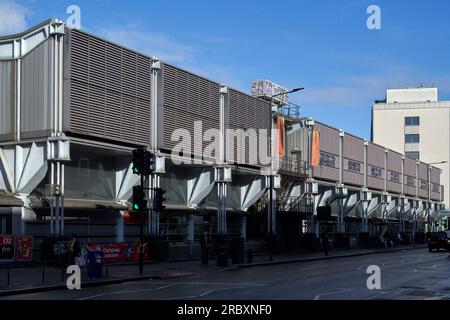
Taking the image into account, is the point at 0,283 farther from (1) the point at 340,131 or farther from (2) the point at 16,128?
(1) the point at 340,131

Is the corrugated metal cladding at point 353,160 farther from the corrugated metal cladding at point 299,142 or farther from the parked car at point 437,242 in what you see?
the parked car at point 437,242

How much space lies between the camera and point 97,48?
32969mm

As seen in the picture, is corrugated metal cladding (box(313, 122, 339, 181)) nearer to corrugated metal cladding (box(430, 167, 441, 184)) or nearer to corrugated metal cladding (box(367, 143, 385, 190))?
corrugated metal cladding (box(367, 143, 385, 190))

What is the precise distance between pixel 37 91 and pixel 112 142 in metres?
4.73

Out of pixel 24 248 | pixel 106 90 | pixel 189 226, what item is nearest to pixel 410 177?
pixel 189 226

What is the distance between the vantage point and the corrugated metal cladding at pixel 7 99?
32562 millimetres

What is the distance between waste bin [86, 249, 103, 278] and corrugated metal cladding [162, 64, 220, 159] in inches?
517

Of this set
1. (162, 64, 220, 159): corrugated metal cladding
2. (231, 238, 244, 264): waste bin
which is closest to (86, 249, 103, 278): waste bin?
(231, 238, 244, 264): waste bin

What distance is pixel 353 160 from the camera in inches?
2547

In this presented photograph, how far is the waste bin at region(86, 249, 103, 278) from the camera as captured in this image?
81.3ft

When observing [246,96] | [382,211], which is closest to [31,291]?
[246,96]

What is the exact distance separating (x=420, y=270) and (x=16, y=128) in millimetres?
20783

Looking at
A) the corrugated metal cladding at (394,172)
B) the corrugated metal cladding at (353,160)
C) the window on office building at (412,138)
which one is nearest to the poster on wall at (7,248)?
the corrugated metal cladding at (353,160)

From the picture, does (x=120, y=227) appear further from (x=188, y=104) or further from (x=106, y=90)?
(x=188, y=104)
